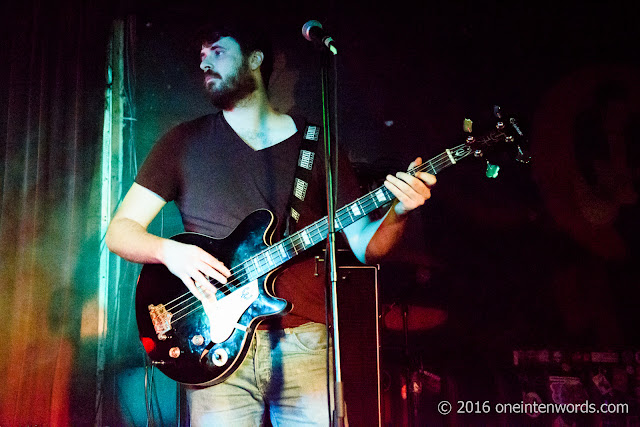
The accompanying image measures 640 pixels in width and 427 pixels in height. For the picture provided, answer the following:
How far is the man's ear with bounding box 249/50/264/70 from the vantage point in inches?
103

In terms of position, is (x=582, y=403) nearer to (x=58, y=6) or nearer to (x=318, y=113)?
(x=318, y=113)

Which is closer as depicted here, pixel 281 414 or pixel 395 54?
pixel 281 414

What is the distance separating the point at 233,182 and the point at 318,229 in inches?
17.9

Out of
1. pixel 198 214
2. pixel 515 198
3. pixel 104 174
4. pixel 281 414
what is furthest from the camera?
pixel 515 198

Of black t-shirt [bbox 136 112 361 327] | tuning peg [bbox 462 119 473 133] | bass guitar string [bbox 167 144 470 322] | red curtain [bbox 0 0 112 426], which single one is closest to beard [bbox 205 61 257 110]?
black t-shirt [bbox 136 112 361 327]

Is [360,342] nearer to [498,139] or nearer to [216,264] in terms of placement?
[216,264]

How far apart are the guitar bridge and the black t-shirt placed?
351 millimetres

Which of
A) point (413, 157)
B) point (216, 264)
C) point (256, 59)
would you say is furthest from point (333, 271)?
point (413, 157)

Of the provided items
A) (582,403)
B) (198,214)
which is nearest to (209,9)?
(198,214)

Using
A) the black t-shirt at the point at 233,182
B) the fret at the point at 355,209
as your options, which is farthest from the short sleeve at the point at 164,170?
the fret at the point at 355,209

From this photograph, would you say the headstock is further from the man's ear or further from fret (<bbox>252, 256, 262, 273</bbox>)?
the man's ear

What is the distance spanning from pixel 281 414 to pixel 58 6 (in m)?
2.46

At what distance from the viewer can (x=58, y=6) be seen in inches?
109

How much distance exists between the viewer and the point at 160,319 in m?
1.95
